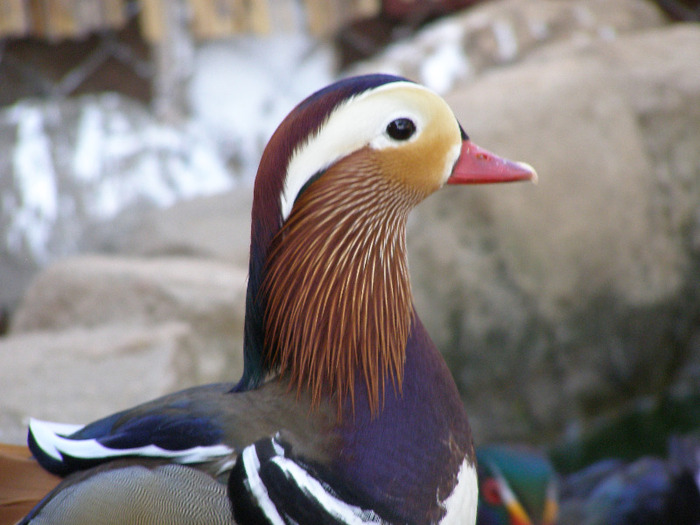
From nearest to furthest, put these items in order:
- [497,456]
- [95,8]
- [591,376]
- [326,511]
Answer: [326,511] → [497,456] → [591,376] → [95,8]

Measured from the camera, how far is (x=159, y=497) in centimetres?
69

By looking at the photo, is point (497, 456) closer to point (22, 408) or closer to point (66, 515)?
point (22, 408)

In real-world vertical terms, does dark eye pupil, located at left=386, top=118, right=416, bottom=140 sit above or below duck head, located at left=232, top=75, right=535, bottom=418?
above

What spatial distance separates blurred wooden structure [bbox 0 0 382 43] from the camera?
261 cm

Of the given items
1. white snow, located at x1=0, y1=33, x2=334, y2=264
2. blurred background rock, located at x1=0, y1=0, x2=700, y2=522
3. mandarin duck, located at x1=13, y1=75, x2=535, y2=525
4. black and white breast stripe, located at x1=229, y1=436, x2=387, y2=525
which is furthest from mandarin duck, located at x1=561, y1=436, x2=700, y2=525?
white snow, located at x1=0, y1=33, x2=334, y2=264

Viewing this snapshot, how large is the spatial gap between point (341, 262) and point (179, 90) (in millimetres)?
2228

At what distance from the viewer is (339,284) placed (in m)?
0.74

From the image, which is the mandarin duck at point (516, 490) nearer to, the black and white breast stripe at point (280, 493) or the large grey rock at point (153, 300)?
the large grey rock at point (153, 300)

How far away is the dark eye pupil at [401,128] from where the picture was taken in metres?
0.71

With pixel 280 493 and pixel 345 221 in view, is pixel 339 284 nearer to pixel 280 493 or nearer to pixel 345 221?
pixel 345 221

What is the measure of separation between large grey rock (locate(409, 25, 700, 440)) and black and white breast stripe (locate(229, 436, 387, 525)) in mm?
1057

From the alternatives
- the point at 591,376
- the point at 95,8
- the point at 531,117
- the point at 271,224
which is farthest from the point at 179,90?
the point at 271,224

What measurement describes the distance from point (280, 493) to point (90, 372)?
2.43 ft

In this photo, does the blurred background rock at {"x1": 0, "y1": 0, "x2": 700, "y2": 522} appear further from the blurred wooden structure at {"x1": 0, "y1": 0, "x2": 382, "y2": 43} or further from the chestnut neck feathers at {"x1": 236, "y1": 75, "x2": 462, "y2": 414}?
the chestnut neck feathers at {"x1": 236, "y1": 75, "x2": 462, "y2": 414}
